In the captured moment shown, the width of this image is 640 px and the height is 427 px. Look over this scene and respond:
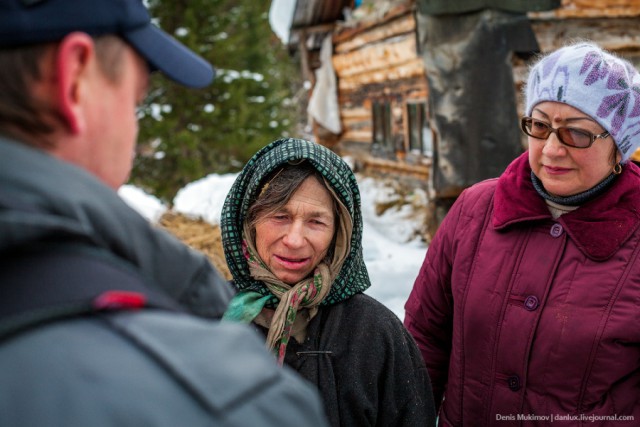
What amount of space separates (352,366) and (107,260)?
1347mm

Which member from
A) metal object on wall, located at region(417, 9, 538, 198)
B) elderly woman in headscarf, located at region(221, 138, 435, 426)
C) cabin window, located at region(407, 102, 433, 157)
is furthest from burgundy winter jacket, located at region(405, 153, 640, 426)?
cabin window, located at region(407, 102, 433, 157)

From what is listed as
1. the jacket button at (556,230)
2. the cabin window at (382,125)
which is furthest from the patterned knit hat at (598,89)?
the cabin window at (382,125)

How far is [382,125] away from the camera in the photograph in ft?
31.2

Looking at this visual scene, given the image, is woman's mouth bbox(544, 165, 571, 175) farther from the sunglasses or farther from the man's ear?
the man's ear

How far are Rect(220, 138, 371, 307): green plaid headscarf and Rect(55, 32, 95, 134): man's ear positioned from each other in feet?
4.09

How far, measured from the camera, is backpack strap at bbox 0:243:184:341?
0.68 meters

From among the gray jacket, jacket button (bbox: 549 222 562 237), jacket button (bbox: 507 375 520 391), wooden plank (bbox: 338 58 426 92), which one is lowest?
jacket button (bbox: 507 375 520 391)

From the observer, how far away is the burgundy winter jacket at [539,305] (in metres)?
1.93

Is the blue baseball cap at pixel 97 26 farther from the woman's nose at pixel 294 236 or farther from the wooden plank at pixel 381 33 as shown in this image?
the wooden plank at pixel 381 33

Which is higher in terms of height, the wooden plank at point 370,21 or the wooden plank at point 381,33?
the wooden plank at point 370,21

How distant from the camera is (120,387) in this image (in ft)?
2.22

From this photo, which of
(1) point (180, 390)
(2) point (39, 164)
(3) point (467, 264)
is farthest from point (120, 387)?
(3) point (467, 264)

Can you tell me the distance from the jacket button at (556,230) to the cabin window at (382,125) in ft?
23.1

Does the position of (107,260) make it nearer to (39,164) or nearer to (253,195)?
(39,164)
